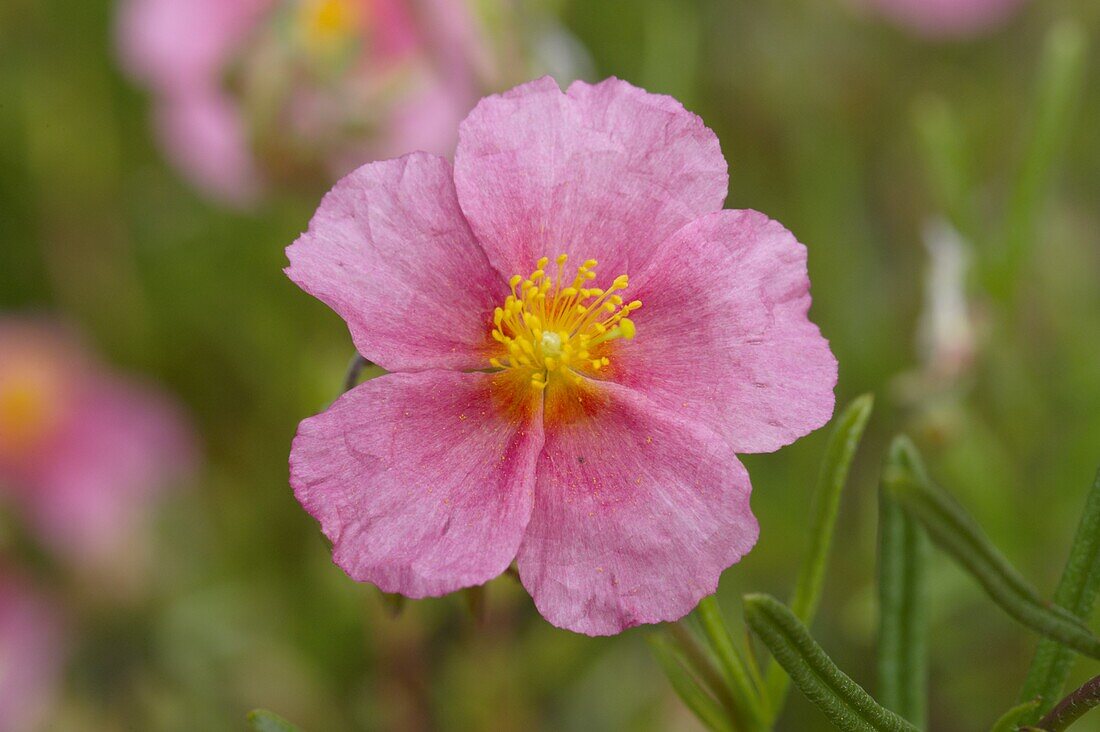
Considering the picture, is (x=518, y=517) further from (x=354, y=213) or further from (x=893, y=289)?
(x=893, y=289)

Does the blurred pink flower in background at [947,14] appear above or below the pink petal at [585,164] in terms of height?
below

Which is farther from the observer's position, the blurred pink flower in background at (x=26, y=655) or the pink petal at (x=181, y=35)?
the pink petal at (x=181, y=35)

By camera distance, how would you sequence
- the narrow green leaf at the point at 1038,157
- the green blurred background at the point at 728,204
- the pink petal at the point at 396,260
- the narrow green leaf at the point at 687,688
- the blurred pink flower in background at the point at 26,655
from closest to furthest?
the pink petal at the point at 396,260, the narrow green leaf at the point at 687,688, the narrow green leaf at the point at 1038,157, the green blurred background at the point at 728,204, the blurred pink flower in background at the point at 26,655

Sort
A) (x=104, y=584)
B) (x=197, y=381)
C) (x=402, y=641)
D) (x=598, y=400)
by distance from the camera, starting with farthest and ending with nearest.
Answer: (x=197, y=381), (x=104, y=584), (x=402, y=641), (x=598, y=400)

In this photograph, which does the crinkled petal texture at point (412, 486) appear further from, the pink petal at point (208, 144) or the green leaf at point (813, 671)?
the pink petal at point (208, 144)

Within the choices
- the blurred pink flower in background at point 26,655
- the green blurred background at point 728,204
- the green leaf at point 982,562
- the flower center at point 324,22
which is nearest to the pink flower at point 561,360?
the green leaf at point 982,562

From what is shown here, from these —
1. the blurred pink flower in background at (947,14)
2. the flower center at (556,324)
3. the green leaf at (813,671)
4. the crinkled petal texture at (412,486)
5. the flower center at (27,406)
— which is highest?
the flower center at (556,324)

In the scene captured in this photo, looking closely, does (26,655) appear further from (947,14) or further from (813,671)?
(947,14)

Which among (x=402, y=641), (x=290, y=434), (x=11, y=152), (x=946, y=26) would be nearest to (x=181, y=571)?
(x=290, y=434)
